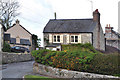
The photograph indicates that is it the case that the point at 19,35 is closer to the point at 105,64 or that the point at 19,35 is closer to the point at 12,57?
the point at 12,57

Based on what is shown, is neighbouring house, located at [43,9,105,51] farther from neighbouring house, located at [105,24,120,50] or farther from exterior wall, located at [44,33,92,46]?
neighbouring house, located at [105,24,120,50]

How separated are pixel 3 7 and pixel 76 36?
69.8 ft

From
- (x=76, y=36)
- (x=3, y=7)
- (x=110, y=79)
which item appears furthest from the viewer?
(x=3, y=7)

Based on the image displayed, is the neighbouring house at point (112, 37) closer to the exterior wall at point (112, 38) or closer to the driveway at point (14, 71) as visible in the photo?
the exterior wall at point (112, 38)

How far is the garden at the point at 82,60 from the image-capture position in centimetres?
1519

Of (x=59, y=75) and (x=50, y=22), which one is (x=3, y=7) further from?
(x=59, y=75)

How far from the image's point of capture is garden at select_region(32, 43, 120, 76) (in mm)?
15185

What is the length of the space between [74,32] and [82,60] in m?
18.0

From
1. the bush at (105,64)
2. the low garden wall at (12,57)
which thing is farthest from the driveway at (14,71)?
the bush at (105,64)

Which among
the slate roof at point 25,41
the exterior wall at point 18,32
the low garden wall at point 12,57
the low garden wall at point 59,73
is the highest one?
the exterior wall at point 18,32

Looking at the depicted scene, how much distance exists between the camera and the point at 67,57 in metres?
18.2

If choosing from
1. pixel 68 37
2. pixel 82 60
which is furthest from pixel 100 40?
pixel 82 60

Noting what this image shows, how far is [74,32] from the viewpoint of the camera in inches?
1357

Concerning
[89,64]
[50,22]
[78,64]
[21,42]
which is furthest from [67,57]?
[21,42]
